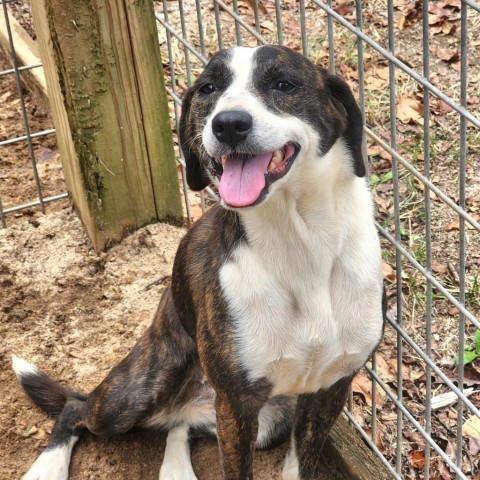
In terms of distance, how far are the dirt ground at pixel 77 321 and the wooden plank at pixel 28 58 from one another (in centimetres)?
94

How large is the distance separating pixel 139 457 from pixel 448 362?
1.30m

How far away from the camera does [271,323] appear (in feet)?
8.52

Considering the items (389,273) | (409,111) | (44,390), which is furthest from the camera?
(409,111)

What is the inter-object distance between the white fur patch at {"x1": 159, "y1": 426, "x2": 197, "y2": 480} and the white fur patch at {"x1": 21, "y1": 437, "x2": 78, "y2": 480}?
Result: 0.34 m

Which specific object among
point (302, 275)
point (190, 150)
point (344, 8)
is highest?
point (190, 150)

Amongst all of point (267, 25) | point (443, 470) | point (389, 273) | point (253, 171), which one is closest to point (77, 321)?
point (389, 273)

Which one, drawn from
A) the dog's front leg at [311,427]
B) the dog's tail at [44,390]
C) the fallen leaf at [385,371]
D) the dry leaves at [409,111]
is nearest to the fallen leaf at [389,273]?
the fallen leaf at [385,371]

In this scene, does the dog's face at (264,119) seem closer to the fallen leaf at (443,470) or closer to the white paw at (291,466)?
the white paw at (291,466)

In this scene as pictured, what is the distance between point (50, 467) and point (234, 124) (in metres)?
1.53

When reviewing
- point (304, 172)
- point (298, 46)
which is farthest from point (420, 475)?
point (298, 46)

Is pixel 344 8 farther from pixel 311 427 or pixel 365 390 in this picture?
pixel 311 427

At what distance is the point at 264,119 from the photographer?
237cm

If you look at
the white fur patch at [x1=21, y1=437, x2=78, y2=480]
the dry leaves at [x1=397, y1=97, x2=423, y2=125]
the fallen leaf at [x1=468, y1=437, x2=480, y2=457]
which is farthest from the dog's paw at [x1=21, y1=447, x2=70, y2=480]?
the dry leaves at [x1=397, y1=97, x2=423, y2=125]

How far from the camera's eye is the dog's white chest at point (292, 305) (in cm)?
260
